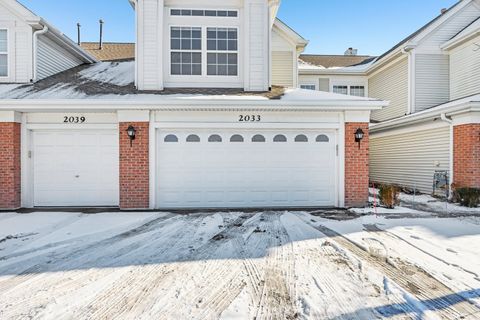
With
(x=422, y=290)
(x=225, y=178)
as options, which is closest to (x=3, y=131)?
(x=225, y=178)

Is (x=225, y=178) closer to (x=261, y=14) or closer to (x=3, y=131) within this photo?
(x=261, y=14)

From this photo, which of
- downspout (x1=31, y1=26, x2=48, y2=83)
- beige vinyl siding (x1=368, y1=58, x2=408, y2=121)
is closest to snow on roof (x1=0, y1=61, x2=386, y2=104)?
downspout (x1=31, y1=26, x2=48, y2=83)

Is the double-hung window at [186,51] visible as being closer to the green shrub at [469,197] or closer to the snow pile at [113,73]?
the snow pile at [113,73]

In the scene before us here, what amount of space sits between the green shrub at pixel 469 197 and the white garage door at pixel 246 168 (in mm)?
3875

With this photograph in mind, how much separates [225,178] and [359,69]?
12.4 m

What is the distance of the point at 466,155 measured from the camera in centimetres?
946

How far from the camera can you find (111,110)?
28.6 feet

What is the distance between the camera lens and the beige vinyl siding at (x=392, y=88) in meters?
14.1

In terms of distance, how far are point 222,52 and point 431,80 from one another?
9587 millimetres

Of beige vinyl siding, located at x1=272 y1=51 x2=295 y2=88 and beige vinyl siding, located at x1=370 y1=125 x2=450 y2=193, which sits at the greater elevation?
beige vinyl siding, located at x1=272 y1=51 x2=295 y2=88

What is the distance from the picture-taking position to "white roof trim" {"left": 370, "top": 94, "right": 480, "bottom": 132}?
902cm

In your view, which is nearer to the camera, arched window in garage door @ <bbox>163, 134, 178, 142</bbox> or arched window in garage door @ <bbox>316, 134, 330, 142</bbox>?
arched window in garage door @ <bbox>163, 134, 178, 142</bbox>

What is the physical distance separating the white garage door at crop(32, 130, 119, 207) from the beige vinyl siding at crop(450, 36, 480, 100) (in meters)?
13.6

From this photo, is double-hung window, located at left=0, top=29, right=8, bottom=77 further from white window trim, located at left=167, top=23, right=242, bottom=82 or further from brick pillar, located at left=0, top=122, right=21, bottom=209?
white window trim, located at left=167, top=23, right=242, bottom=82
